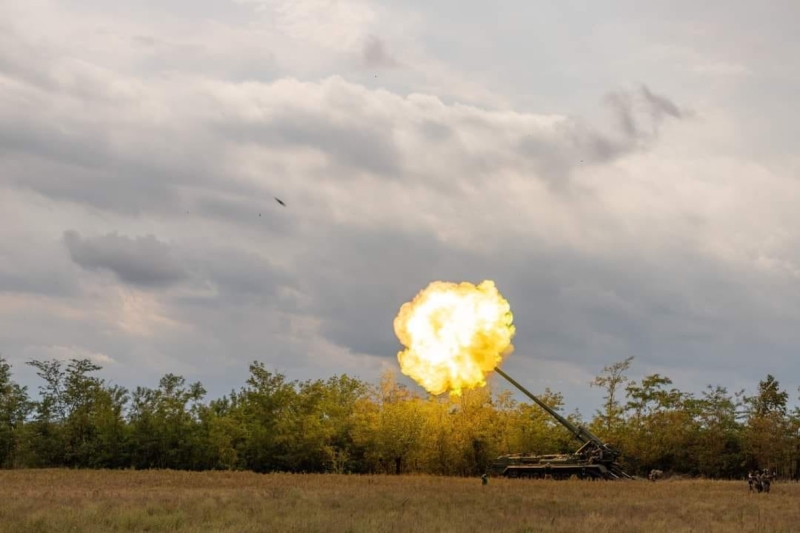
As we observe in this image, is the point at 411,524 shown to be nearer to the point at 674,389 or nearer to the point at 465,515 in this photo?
the point at 465,515

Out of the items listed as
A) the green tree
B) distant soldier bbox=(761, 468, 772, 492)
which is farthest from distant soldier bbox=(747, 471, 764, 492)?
the green tree

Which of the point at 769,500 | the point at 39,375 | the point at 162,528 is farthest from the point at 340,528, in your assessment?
the point at 39,375

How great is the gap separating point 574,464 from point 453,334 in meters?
16.9

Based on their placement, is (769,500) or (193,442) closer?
(769,500)

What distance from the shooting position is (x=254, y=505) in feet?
93.2

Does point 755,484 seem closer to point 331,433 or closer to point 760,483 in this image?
point 760,483

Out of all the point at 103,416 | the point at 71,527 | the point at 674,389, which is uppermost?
the point at 674,389

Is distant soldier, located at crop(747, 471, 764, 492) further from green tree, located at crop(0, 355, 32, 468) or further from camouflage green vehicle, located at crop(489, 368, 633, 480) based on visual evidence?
green tree, located at crop(0, 355, 32, 468)

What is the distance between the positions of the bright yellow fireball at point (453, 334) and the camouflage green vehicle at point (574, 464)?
36.8 ft

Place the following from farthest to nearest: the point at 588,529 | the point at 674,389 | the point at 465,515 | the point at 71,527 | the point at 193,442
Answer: the point at 674,389, the point at 193,442, the point at 465,515, the point at 588,529, the point at 71,527

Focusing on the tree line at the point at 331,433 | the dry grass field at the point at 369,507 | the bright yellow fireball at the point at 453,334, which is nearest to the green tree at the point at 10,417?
the tree line at the point at 331,433

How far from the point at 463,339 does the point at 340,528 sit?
18.3 m

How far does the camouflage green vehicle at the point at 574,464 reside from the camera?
51.5 metres

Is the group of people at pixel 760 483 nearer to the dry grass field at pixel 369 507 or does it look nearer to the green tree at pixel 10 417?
the dry grass field at pixel 369 507
